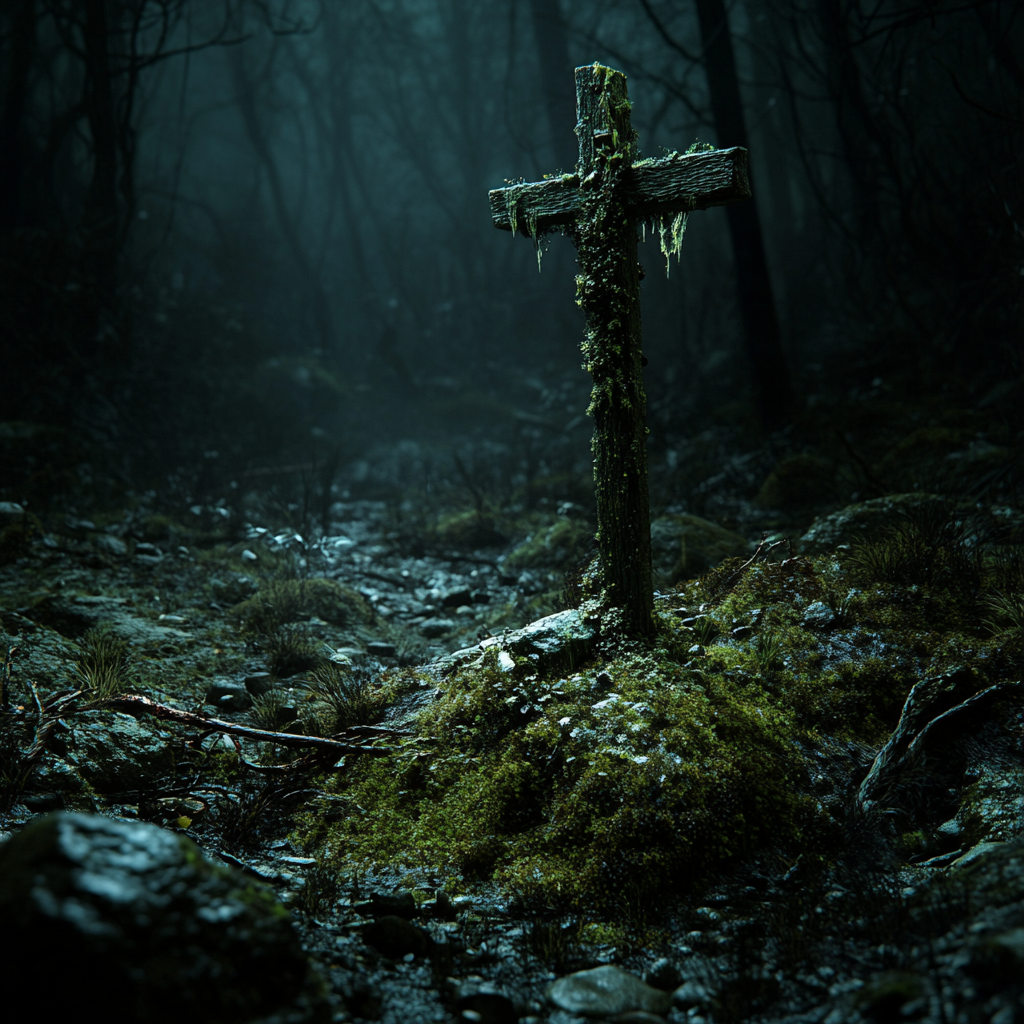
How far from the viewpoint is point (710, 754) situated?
2.70m

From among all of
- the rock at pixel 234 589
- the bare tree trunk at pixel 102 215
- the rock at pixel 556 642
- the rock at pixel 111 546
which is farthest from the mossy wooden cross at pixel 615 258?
the bare tree trunk at pixel 102 215

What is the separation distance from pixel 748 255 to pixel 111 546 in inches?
302

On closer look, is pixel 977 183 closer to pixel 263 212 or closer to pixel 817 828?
pixel 817 828

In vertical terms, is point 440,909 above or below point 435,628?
below

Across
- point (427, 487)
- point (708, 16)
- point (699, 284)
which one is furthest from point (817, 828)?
point (699, 284)

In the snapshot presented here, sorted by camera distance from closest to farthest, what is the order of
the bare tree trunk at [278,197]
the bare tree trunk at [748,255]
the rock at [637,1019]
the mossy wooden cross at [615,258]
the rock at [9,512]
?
the rock at [637,1019], the mossy wooden cross at [615,258], the rock at [9,512], the bare tree trunk at [748,255], the bare tree trunk at [278,197]

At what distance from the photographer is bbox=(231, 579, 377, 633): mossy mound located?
17.2 ft

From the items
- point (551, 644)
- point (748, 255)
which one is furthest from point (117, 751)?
point (748, 255)

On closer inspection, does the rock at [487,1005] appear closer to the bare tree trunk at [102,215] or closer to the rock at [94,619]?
the rock at [94,619]

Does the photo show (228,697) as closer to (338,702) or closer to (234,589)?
(338,702)

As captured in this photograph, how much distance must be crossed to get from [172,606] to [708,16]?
8715 mm

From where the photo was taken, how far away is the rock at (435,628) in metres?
5.52

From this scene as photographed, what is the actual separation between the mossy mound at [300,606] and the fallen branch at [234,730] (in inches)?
65.8

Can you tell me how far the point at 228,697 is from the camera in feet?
13.3
